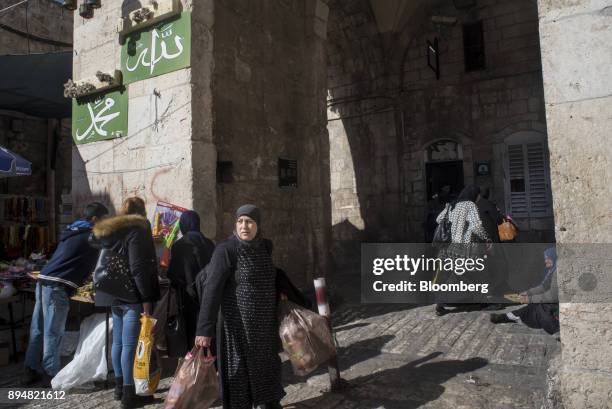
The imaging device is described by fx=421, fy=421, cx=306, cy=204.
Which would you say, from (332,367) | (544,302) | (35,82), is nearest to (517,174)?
(544,302)

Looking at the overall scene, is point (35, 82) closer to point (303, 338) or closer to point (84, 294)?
point (84, 294)

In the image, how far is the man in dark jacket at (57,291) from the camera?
3.70 meters

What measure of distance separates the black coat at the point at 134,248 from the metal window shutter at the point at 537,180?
8.46m

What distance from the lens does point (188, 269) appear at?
10.8 feet

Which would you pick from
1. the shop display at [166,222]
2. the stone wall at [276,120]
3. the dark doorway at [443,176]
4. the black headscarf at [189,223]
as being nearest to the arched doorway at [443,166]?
the dark doorway at [443,176]

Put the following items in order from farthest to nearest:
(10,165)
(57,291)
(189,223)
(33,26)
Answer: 1. (33,26)
2. (10,165)
3. (57,291)
4. (189,223)

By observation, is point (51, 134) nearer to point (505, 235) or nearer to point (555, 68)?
point (505, 235)

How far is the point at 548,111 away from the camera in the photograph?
8.61 ft

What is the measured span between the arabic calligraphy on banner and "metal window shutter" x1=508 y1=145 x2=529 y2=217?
24.6 feet

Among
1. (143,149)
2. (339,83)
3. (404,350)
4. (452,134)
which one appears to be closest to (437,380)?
(404,350)

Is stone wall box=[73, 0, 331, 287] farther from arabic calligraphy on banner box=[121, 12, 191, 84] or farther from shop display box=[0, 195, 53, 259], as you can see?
shop display box=[0, 195, 53, 259]

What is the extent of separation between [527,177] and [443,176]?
5.75 ft

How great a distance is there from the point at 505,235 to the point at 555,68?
3.55m

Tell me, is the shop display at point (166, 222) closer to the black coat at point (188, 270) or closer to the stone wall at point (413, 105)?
the black coat at point (188, 270)
